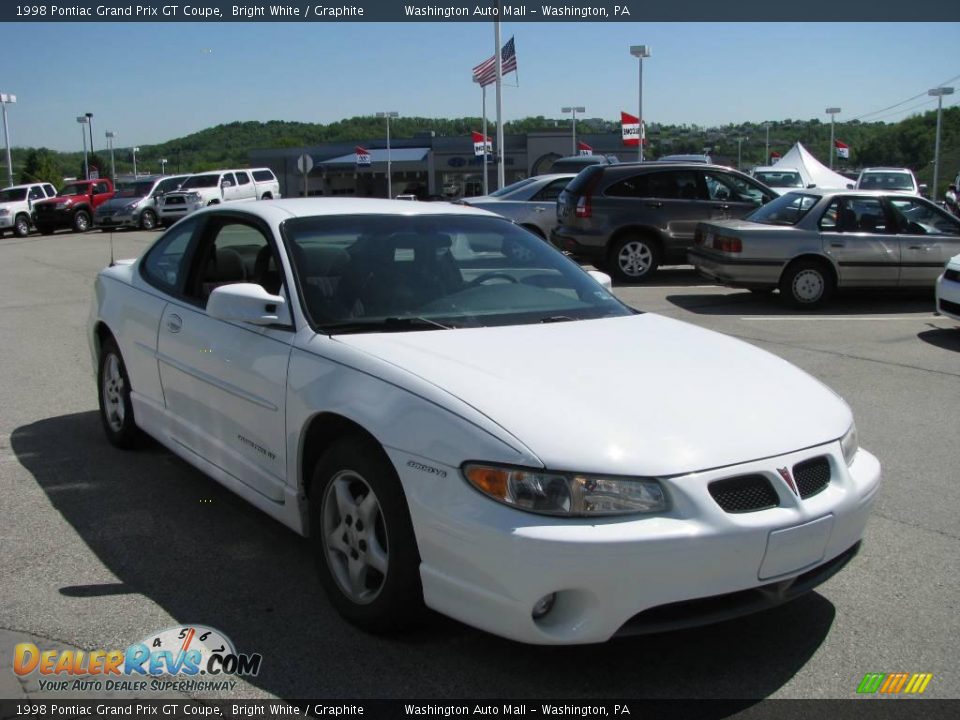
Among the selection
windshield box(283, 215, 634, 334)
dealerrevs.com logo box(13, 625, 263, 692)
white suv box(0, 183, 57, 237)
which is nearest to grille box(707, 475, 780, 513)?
windshield box(283, 215, 634, 334)

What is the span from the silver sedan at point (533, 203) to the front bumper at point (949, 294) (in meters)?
7.56

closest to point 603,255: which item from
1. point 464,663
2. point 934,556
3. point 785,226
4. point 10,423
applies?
point 785,226

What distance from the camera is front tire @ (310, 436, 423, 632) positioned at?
3090 mm

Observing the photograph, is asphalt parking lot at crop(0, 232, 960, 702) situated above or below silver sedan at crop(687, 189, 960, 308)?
below

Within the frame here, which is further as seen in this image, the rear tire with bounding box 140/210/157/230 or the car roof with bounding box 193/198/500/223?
the rear tire with bounding box 140/210/157/230

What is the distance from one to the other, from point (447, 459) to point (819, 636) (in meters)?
1.58

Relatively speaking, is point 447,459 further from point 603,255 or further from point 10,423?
point 603,255

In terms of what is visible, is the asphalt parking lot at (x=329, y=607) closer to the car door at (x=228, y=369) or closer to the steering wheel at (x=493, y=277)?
the car door at (x=228, y=369)

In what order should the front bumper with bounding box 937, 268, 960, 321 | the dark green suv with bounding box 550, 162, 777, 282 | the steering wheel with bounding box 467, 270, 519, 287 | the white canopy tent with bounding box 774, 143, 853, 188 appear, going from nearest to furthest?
the steering wheel with bounding box 467, 270, 519, 287, the front bumper with bounding box 937, 268, 960, 321, the dark green suv with bounding box 550, 162, 777, 282, the white canopy tent with bounding box 774, 143, 853, 188

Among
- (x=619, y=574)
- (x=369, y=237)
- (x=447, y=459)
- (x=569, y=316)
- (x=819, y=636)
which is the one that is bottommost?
(x=819, y=636)

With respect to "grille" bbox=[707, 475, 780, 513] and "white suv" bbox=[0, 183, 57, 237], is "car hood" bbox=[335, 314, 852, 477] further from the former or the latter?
"white suv" bbox=[0, 183, 57, 237]

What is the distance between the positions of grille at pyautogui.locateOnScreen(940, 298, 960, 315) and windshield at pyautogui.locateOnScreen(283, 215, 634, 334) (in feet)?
20.8

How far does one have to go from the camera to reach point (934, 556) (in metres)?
4.12

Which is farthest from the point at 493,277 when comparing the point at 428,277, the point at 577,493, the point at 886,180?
the point at 886,180
